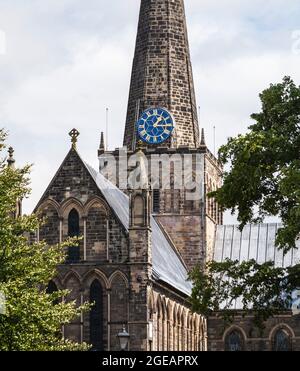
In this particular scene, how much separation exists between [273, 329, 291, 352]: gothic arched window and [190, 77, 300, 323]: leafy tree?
4036 centimetres

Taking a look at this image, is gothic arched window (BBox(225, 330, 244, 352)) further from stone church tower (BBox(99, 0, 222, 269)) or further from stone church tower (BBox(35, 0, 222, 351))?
stone church tower (BBox(99, 0, 222, 269))

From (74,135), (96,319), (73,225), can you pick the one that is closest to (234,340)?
(96,319)

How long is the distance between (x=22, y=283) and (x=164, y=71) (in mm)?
45471

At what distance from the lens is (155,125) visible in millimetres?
73688

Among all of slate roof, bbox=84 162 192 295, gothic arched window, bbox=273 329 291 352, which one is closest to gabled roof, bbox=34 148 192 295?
slate roof, bbox=84 162 192 295

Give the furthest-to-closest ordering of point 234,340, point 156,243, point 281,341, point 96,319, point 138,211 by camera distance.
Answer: point 234,340, point 281,341, point 156,243, point 96,319, point 138,211

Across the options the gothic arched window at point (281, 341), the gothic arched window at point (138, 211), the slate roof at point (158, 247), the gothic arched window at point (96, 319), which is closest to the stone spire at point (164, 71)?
the slate roof at point (158, 247)

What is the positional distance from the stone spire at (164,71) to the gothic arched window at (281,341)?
13935mm

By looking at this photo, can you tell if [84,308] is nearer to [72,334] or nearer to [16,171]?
[16,171]

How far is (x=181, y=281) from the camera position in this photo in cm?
6719

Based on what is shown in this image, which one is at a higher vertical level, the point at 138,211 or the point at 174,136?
the point at 174,136

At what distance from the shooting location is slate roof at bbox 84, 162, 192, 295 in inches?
2176

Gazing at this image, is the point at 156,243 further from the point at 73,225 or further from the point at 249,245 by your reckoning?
the point at 249,245
